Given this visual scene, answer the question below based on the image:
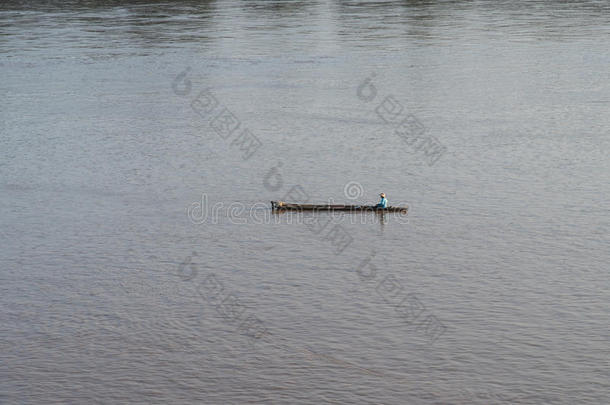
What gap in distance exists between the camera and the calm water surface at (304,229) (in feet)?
127

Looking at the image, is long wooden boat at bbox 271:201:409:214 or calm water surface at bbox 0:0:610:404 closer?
calm water surface at bbox 0:0:610:404

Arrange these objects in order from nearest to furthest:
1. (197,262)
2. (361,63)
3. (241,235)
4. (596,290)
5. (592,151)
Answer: (596,290)
(197,262)
(241,235)
(592,151)
(361,63)

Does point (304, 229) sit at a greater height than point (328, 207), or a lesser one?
lesser

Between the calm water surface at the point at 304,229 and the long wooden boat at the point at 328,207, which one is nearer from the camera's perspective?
the calm water surface at the point at 304,229

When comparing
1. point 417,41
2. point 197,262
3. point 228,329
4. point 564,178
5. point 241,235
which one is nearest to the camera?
point 228,329

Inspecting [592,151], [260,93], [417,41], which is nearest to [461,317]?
[592,151]

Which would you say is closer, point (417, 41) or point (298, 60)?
point (298, 60)

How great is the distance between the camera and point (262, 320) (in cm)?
4316

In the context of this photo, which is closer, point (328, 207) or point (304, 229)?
point (304, 229)

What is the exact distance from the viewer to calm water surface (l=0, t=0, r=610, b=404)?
38.7 m

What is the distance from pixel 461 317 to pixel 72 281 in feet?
61.6

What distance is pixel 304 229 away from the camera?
5459 centimetres

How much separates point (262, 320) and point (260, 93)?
157 ft

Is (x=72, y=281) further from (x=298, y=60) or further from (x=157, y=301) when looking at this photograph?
(x=298, y=60)
